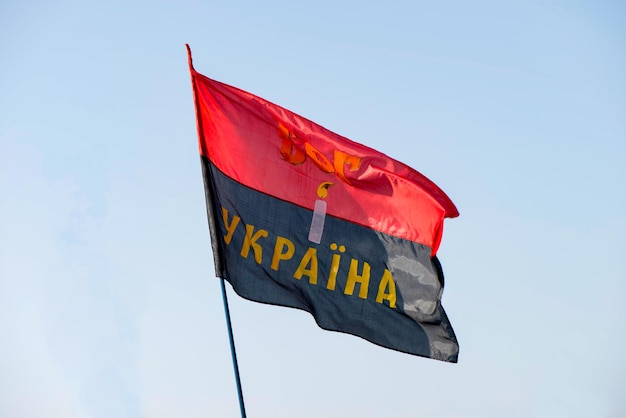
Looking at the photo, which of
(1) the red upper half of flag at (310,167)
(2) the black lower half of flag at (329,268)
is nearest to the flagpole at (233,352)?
(2) the black lower half of flag at (329,268)

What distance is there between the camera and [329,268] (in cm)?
1942

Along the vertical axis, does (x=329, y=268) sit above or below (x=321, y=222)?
below

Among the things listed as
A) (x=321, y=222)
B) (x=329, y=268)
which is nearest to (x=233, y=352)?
(x=329, y=268)

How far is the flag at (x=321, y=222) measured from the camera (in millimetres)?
18688

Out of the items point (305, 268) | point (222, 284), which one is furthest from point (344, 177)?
point (222, 284)

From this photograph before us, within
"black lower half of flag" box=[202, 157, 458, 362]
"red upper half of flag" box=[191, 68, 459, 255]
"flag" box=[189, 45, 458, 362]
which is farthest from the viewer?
"red upper half of flag" box=[191, 68, 459, 255]

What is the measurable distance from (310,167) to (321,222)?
0.98 m

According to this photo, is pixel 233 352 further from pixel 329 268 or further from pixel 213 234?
pixel 329 268

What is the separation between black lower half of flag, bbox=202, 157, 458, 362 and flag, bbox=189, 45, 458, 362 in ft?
0.06

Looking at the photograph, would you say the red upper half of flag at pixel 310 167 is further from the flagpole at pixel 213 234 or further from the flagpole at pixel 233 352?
the flagpole at pixel 233 352

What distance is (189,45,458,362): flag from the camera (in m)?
18.7

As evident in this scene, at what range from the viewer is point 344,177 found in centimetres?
2023

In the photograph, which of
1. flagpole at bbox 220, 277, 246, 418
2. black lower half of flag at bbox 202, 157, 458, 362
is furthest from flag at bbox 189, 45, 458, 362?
flagpole at bbox 220, 277, 246, 418

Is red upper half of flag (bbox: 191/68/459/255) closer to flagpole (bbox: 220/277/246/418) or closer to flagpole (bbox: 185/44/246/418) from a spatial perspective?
flagpole (bbox: 185/44/246/418)
